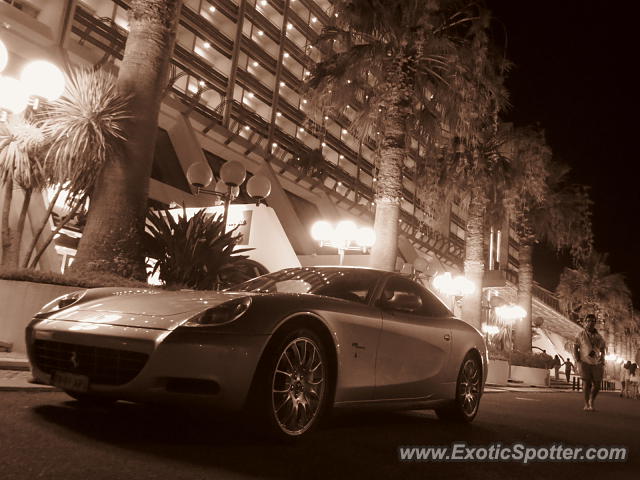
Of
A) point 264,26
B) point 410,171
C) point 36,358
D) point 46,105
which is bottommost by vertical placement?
point 36,358

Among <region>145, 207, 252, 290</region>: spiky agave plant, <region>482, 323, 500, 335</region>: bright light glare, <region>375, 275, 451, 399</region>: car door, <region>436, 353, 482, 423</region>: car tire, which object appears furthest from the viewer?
<region>482, 323, 500, 335</region>: bright light glare

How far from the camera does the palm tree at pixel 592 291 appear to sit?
45.7 meters

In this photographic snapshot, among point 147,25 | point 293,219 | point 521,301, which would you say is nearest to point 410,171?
point 293,219

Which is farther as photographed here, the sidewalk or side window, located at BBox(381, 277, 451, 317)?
side window, located at BBox(381, 277, 451, 317)

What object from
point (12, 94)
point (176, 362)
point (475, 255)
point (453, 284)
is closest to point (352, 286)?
point (176, 362)

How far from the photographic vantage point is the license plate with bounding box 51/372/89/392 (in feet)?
11.7

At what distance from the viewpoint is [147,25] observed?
9.27 m

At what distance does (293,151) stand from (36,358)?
114 feet

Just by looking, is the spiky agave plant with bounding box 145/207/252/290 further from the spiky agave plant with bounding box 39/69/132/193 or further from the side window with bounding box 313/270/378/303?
the side window with bounding box 313/270/378/303

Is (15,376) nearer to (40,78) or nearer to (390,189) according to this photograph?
(40,78)

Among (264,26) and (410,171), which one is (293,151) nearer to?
(264,26)

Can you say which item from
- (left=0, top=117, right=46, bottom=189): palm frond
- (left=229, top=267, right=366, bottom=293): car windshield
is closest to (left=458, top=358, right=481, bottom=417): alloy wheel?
(left=229, top=267, right=366, bottom=293): car windshield

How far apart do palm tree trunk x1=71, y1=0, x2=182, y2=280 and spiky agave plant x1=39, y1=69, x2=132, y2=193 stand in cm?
19

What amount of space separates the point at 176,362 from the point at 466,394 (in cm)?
369
